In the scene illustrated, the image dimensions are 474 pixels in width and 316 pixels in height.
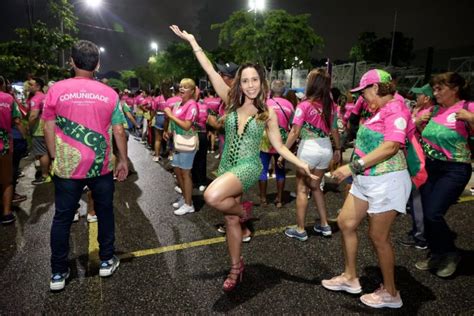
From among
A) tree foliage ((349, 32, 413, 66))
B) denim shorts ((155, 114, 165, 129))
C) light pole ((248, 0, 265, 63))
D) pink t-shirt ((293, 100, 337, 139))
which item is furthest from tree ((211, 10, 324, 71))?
A: tree foliage ((349, 32, 413, 66))

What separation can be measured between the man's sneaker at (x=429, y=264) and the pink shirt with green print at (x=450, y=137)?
3.76 ft

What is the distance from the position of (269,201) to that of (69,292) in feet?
12.3

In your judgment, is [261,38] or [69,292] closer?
[69,292]

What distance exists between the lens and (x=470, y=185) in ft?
23.6

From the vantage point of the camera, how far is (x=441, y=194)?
3.38 metres

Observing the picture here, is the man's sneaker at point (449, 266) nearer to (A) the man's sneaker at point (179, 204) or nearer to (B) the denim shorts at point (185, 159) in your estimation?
(B) the denim shorts at point (185, 159)

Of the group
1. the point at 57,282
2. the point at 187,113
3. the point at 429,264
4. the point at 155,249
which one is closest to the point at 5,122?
the point at 187,113

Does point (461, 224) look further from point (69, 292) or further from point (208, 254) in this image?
point (69, 292)

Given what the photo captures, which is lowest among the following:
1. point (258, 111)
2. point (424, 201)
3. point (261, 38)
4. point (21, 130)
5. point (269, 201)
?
point (269, 201)

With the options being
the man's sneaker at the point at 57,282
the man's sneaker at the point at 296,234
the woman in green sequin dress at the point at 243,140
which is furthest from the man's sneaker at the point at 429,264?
the man's sneaker at the point at 57,282

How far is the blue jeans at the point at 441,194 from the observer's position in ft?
11.1

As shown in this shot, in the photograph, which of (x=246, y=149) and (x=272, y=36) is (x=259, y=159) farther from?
(x=272, y=36)

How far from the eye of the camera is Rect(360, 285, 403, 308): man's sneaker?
9.67 ft

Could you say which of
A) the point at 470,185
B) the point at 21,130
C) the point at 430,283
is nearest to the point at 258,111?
the point at 430,283
